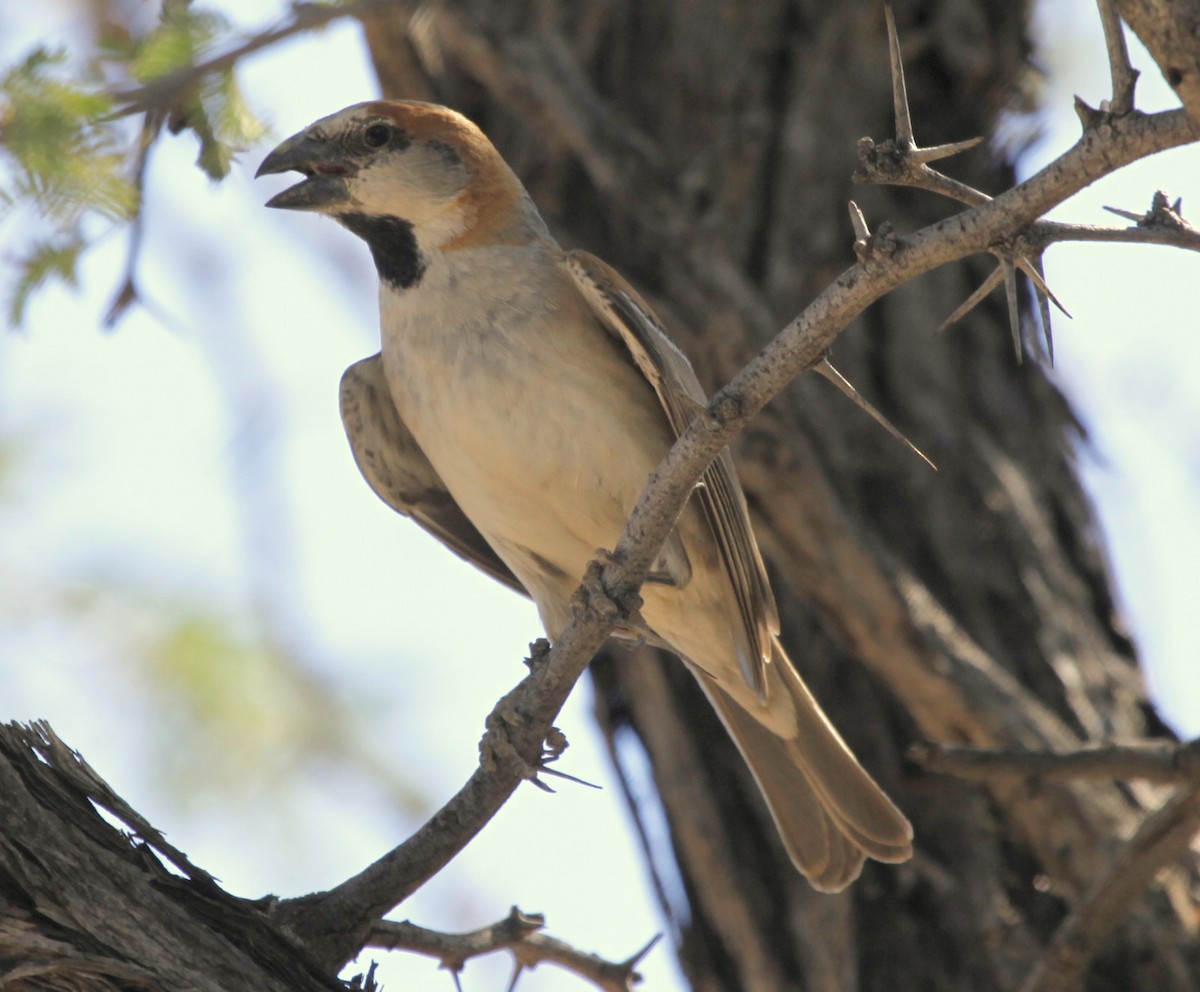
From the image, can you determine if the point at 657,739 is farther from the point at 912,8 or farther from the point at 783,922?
the point at 912,8

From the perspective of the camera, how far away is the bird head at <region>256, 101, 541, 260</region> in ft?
14.3

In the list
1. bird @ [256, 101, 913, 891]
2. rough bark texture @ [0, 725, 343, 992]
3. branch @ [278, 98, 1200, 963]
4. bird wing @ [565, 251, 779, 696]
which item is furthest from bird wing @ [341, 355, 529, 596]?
rough bark texture @ [0, 725, 343, 992]

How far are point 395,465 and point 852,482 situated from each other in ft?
4.88

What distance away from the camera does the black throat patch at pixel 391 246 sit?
4363 millimetres

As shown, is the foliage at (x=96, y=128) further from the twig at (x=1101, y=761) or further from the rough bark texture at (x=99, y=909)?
the twig at (x=1101, y=761)

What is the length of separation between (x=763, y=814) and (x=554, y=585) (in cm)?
101

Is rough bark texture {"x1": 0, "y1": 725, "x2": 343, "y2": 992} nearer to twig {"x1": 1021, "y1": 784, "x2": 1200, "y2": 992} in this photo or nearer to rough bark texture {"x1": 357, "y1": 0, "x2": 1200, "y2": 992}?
twig {"x1": 1021, "y1": 784, "x2": 1200, "y2": 992}

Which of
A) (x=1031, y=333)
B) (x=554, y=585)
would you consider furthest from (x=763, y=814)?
(x=1031, y=333)

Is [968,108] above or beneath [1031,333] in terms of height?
above

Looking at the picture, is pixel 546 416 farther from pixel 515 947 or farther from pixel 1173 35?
pixel 1173 35

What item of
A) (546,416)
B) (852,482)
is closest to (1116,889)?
(852,482)

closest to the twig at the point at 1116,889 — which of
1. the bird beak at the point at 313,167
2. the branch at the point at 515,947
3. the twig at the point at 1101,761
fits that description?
the twig at the point at 1101,761

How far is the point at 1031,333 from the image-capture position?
520 centimetres

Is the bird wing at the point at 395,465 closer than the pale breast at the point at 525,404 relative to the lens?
No
